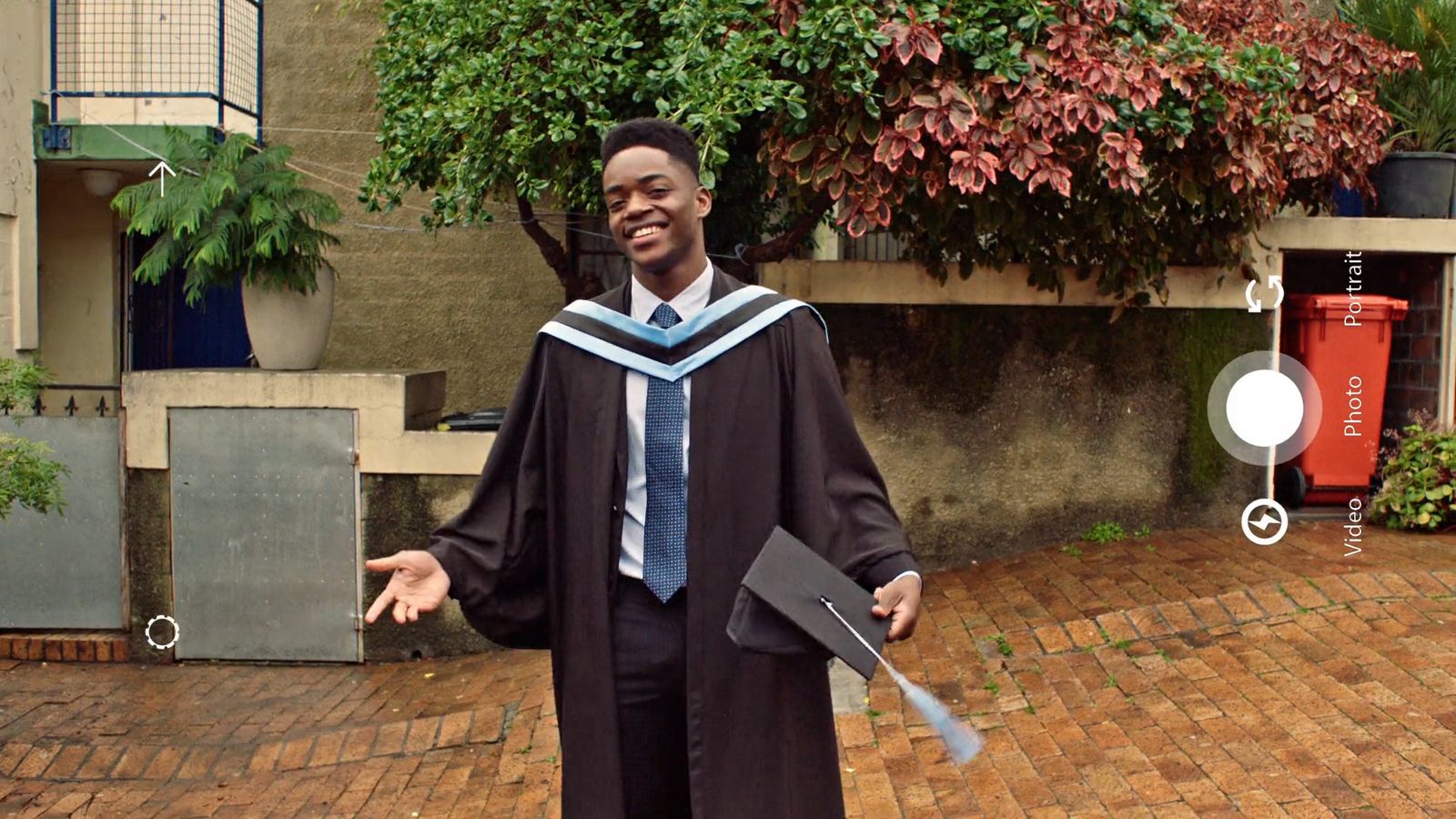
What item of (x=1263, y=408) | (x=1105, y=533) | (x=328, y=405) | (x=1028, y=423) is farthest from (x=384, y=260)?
(x=1263, y=408)

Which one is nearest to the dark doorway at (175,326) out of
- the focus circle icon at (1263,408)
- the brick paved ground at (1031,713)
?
the brick paved ground at (1031,713)

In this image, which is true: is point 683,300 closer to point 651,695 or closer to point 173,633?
point 651,695

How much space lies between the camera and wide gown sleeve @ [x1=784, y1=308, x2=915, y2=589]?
9.87 feet

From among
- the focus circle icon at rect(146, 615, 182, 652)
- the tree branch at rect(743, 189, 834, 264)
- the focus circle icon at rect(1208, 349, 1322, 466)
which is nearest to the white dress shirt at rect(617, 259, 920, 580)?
the tree branch at rect(743, 189, 834, 264)

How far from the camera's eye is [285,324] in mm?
7961

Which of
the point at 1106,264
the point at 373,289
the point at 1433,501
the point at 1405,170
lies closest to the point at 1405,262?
the point at 1405,170

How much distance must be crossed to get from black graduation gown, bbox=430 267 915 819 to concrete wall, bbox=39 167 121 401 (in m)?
8.73

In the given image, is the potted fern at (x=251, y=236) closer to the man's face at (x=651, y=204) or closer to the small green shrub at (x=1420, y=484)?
the man's face at (x=651, y=204)

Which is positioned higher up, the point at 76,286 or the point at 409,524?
the point at 76,286

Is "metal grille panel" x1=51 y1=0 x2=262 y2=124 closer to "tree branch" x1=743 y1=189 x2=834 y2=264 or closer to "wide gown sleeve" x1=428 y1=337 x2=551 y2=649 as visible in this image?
"tree branch" x1=743 y1=189 x2=834 y2=264

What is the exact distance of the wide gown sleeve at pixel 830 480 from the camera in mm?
3008

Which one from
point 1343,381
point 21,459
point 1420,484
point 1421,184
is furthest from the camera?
point 1421,184

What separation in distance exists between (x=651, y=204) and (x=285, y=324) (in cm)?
558

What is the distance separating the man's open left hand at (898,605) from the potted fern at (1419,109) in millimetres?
6631
